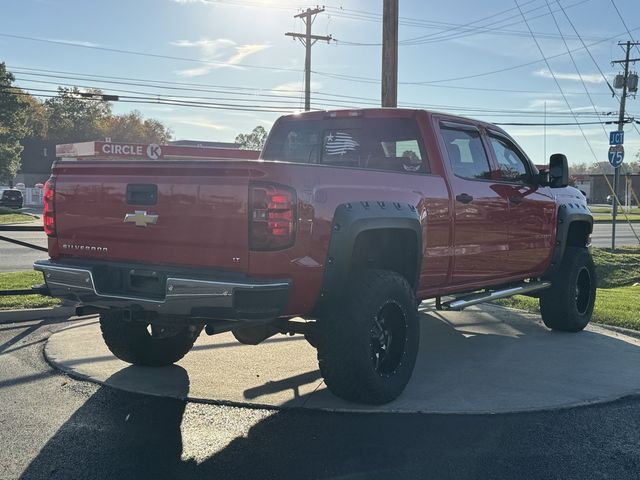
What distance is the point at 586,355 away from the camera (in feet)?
20.6

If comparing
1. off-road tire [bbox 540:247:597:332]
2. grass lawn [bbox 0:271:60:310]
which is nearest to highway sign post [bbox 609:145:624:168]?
off-road tire [bbox 540:247:597:332]

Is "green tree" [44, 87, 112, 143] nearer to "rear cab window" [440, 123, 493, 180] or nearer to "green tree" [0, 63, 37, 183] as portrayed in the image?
"green tree" [0, 63, 37, 183]

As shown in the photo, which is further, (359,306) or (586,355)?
(586,355)

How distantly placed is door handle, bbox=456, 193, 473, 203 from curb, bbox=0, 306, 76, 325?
15.7ft

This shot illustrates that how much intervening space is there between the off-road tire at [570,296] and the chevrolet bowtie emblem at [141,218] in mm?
4872

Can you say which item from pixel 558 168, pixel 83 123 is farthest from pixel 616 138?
pixel 83 123

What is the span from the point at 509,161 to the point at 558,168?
503 mm

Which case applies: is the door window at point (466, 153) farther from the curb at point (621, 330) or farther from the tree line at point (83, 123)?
the tree line at point (83, 123)

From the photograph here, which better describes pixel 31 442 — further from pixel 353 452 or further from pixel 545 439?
pixel 545 439

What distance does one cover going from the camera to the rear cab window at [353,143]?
5.73 m

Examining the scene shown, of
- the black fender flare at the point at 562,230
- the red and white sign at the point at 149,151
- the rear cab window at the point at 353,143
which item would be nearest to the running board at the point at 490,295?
the black fender flare at the point at 562,230

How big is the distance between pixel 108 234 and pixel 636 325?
595 centimetres

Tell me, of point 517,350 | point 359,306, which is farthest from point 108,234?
point 517,350

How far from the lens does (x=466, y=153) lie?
19.8 feet
